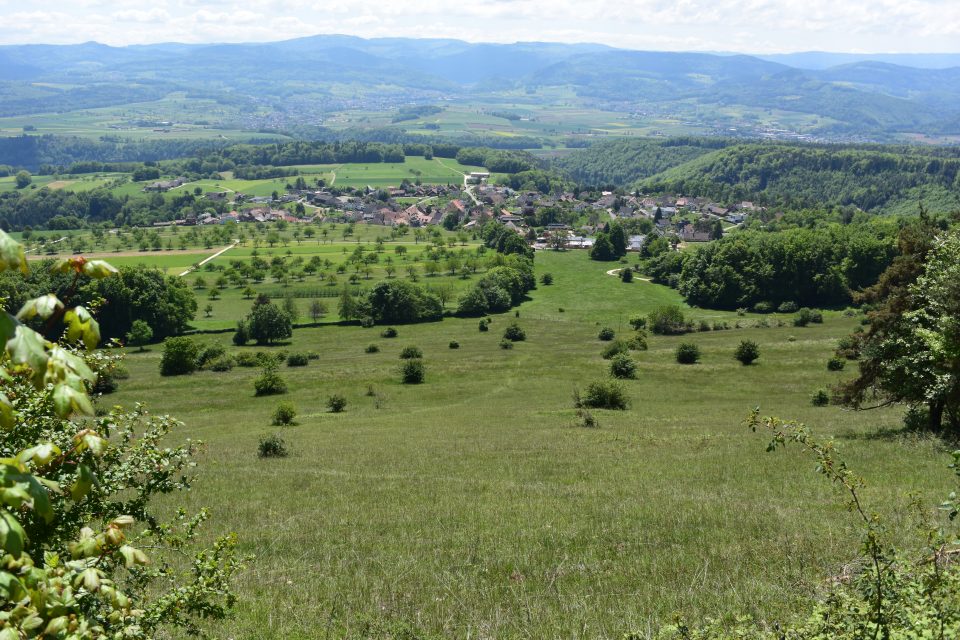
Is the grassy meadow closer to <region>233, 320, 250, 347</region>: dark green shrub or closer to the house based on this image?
<region>233, 320, 250, 347</region>: dark green shrub

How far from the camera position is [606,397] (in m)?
43.8

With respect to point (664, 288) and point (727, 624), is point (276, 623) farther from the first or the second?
point (664, 288)

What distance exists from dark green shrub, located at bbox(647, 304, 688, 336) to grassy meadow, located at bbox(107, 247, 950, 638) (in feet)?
107

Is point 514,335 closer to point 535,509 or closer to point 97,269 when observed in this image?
point 535,509

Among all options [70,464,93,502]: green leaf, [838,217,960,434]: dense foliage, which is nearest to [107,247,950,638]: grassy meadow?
[838,217,960,434]: dense foliage

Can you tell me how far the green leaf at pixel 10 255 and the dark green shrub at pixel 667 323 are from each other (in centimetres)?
8423

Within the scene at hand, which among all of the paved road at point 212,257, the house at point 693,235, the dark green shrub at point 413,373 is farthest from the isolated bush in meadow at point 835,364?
the house at point 693,235

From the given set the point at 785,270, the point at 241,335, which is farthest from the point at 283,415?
the point at 785,270

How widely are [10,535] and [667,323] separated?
280ft

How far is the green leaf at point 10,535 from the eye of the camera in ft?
9.04

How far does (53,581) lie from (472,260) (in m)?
138

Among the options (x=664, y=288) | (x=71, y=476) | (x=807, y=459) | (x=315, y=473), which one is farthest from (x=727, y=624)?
(x=664, y=288)

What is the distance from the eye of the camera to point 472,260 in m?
142

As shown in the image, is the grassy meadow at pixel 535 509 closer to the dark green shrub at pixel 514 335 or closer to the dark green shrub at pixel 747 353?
the dark green shrub at pixel 747 353
